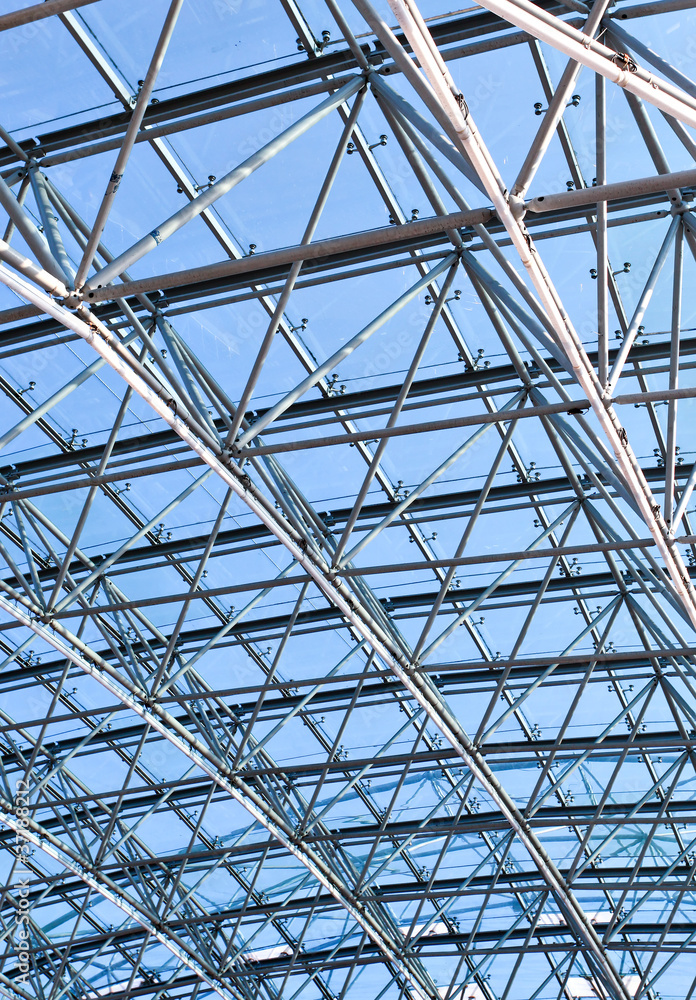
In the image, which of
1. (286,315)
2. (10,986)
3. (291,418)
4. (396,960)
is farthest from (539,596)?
→ (10,986)

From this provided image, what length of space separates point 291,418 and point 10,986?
28.4 meters

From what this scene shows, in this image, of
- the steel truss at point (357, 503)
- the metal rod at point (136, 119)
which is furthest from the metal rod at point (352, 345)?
the metal rod at point (136, 119)

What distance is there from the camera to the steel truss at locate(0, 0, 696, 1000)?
16203 millimetres

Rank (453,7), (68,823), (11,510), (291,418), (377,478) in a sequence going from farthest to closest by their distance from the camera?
(68,823), (11,510), (377,478), (291,418), (453,7)

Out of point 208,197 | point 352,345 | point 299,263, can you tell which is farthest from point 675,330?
point 208,197

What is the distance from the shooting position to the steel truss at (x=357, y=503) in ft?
53.2

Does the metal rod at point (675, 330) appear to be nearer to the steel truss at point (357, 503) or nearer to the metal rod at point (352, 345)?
the steel truss at point (357, 503)

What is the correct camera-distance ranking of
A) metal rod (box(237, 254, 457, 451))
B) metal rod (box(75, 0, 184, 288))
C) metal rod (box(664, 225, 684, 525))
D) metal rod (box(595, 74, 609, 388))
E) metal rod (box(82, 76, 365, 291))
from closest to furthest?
1. metal rod (box(75, 0, 184, 288))
2. metal rod (box(82, 76, 365, 291))
3. metal rod (box(595, 74, 609, 388))
4. metal rod (box(664, 225, 684, 525))
5. metal rod (box(237, 254, 457, 451))

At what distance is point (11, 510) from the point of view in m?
26.4

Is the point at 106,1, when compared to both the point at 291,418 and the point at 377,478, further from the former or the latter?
the point at 377,478

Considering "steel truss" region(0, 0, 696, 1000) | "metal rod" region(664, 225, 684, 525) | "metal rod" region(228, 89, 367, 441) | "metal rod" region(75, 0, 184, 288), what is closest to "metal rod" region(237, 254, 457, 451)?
"steel truss" region(0, 0, 696, 1000)

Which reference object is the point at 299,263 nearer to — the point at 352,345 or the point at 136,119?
the point at 352,345

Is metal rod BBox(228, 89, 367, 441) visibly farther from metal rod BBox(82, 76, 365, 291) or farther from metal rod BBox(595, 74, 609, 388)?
metal rod BBox(595, 74, 609, 388)

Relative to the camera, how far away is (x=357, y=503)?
65.3ft
